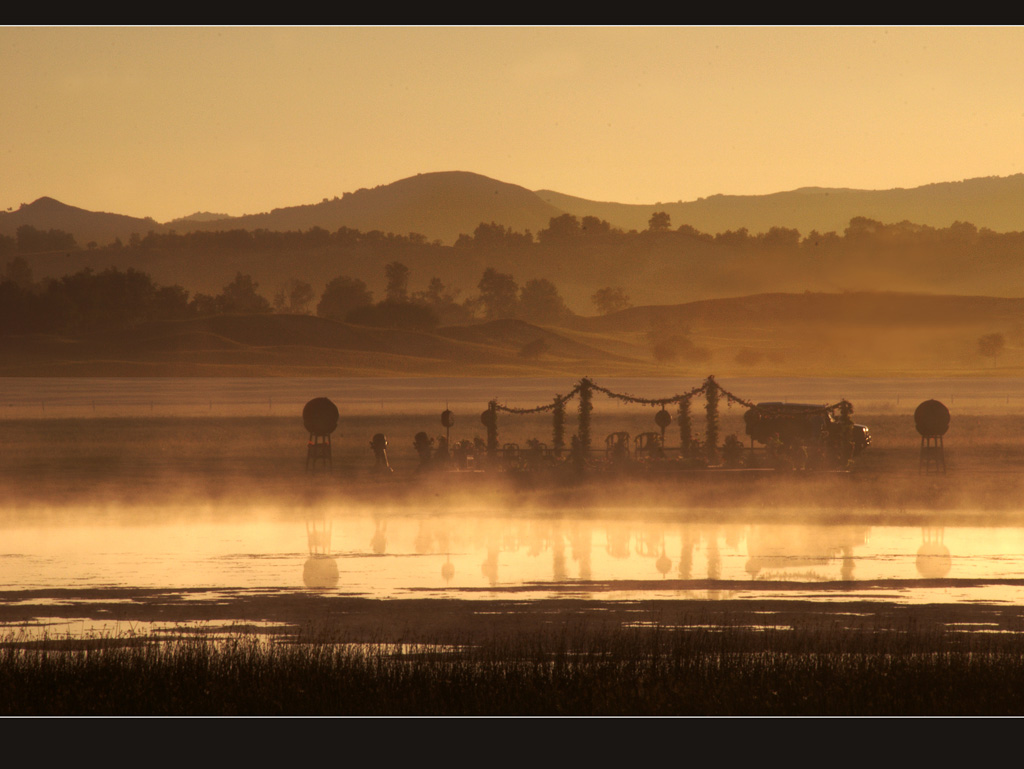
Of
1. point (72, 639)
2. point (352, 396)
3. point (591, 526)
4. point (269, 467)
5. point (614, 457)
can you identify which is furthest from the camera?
point (352, 396)

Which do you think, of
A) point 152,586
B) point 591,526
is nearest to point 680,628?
point 152,586

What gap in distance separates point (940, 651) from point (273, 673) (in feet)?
25.3

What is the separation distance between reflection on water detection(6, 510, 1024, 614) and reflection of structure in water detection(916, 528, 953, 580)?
4cm

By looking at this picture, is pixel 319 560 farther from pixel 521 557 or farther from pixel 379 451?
pixel 379 451

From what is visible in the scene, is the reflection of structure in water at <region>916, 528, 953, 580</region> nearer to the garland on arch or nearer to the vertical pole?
the garland on arch

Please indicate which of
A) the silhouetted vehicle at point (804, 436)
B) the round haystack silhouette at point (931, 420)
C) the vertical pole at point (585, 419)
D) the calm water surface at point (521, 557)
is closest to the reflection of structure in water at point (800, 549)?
the calm water surface at point (521, 557)

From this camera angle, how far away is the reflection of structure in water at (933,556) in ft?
→ 69.3

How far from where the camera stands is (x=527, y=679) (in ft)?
43.8

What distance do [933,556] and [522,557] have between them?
7748mm

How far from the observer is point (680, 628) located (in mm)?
16172

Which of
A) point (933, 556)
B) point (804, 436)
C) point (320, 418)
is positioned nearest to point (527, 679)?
point (933, 556)

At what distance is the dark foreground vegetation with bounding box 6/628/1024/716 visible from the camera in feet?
42.1

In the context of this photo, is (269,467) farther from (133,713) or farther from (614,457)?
(133,713)

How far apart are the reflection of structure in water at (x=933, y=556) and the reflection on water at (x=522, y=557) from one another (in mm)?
44
